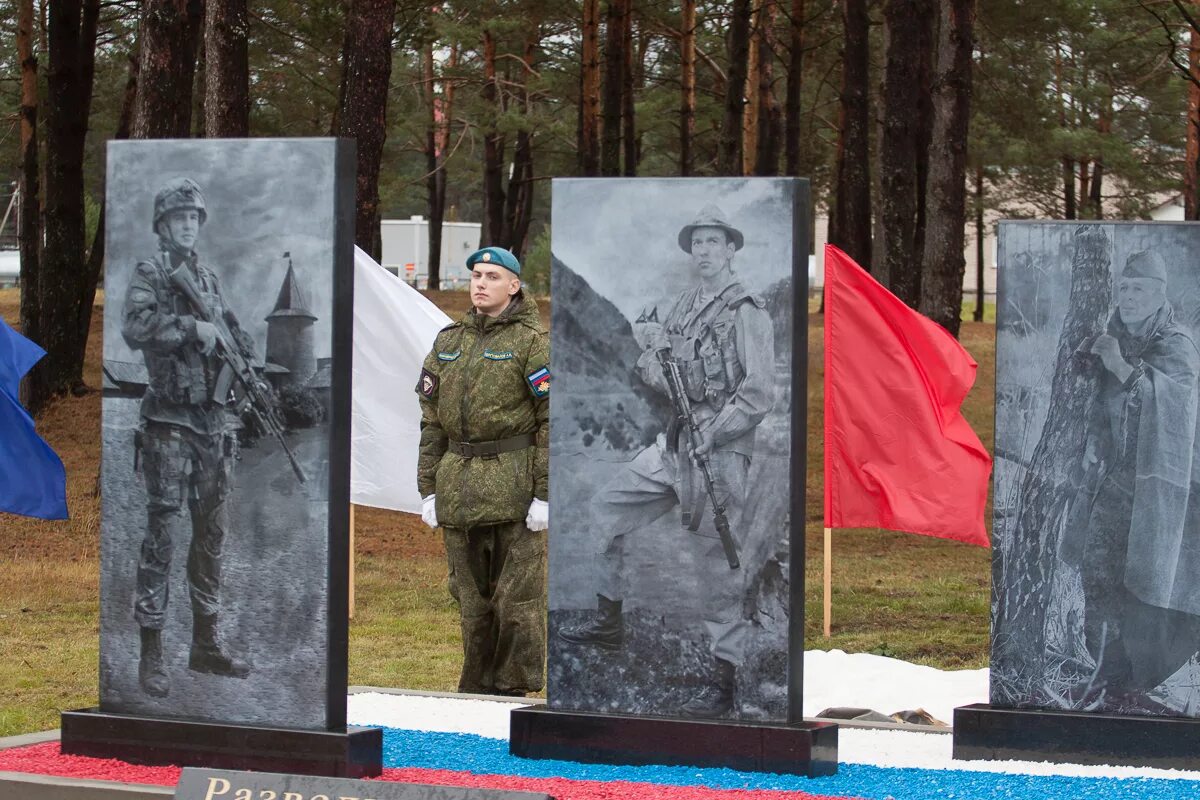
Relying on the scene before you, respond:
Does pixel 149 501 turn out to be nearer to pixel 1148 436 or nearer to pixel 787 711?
pixel 787 711

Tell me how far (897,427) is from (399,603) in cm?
362

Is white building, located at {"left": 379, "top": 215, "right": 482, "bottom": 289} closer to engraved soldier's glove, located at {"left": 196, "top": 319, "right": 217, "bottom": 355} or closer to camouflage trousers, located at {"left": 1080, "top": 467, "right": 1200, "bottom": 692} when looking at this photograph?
engraved soldier's glove, located at {"left": 196, "top": 319, "right": 217, "bottom": 355}

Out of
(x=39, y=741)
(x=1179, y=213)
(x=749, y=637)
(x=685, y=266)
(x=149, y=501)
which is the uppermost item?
(x=1179, y=213)

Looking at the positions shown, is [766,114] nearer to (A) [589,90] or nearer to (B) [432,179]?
(A) [589,90]

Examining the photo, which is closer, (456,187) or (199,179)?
(199,179)

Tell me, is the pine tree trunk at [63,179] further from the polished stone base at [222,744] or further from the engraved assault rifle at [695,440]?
the engraved assault rifle at [695,440]

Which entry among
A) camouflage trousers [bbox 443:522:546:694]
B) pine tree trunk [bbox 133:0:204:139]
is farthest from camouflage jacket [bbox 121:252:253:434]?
pine tree trunk [bbox 133:0:204:139]

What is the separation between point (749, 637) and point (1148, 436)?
56.7 inches

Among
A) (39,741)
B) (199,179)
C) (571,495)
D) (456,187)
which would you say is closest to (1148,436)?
(571,495)

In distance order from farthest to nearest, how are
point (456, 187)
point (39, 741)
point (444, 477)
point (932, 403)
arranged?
point (456, 187) < point (932, 403) < point (444, 477) < point (39, 741)

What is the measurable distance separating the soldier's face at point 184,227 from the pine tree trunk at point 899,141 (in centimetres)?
1189

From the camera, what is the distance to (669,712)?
600cm

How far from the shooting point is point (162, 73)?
1368 cm

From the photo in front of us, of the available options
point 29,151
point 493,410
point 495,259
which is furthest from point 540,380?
point 29,151
